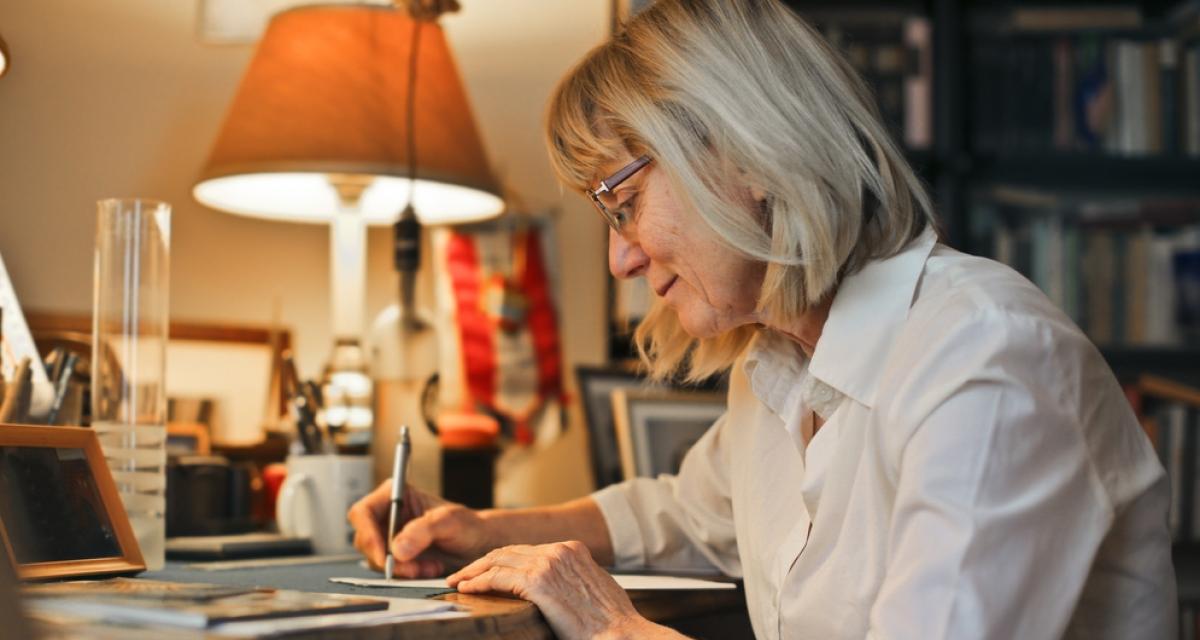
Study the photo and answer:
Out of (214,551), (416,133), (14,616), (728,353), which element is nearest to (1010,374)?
(728,353)

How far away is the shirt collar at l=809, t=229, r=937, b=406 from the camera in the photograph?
43.8 inches

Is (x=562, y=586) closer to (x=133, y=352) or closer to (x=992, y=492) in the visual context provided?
(x=992, y=492)

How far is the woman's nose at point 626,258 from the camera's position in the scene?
1.27m

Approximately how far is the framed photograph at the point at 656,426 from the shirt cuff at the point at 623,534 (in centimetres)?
50

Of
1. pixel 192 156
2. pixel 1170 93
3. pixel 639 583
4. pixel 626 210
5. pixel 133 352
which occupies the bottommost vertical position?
pixel 639 583

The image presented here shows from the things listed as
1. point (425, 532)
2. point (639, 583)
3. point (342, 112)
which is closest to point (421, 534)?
point (425, 532)

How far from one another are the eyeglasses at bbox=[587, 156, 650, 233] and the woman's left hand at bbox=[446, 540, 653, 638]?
33cm

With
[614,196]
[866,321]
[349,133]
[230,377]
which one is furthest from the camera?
[230,377]

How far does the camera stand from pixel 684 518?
1.49 m

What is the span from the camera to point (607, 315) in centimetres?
234

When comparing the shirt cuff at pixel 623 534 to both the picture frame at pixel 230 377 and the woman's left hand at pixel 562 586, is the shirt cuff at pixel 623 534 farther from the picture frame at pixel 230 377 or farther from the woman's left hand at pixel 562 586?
the picture frame at pixel 230 377

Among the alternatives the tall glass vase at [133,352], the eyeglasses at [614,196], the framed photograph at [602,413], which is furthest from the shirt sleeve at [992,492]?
the framed photograph at [602,413]

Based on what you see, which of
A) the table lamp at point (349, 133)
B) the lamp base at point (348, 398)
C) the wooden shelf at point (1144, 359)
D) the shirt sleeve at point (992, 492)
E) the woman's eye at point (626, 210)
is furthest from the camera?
the wooden shelf at point (1144, 359)

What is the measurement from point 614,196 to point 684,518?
0.43 meters
